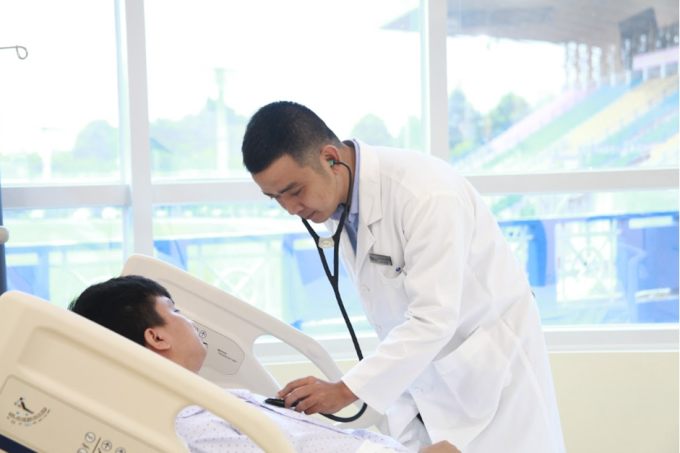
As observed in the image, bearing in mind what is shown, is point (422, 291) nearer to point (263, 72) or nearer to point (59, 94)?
point (263, 72)

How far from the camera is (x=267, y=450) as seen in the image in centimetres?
94

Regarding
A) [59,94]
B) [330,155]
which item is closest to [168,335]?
[330,155]

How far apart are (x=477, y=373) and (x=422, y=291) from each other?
261 millimetres

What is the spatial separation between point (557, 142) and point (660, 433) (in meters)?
1.18

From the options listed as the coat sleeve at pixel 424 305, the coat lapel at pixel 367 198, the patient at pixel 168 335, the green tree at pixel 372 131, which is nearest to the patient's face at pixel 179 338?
the patient at pixel 168 335

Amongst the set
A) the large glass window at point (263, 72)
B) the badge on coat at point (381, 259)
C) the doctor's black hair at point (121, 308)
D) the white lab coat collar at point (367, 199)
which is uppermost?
the large glass window at point (263, 72)

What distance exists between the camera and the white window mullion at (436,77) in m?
2.64

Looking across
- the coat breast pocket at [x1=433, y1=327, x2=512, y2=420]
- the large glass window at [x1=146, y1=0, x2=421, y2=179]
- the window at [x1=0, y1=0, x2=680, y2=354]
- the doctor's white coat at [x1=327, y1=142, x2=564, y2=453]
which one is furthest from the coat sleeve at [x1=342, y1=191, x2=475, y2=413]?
the large glass window at [x1=146, y1=0, x2=421, y2=179]

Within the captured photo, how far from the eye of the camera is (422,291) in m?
1.39

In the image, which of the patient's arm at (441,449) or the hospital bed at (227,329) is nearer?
→ the patient's arm at (441,449)

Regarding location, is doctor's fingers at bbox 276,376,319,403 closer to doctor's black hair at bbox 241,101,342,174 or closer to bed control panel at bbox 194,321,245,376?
bed control panel at bbox 194,321,245,376

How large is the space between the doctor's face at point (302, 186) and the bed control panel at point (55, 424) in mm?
589

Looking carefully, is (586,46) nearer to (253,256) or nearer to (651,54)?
(651,54)

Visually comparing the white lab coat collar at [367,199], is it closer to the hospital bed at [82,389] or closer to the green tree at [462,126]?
the hospital bed at [82,389]
